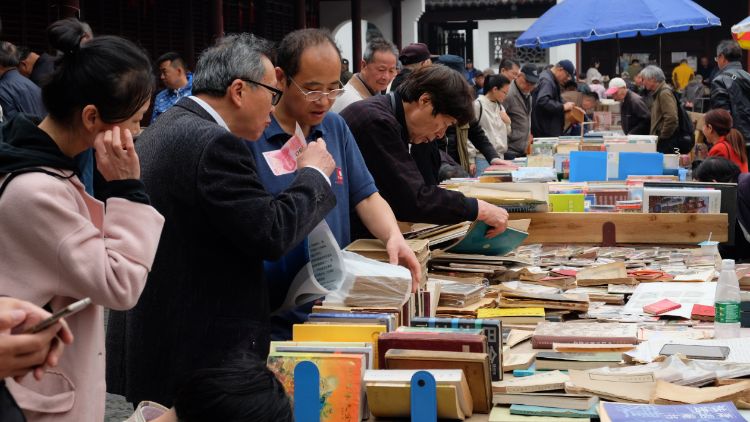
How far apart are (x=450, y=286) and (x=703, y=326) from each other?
856 mm

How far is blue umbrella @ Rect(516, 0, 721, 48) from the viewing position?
38.3 feet

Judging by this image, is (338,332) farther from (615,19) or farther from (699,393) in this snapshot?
(615,19)

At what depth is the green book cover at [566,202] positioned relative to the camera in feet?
17.8

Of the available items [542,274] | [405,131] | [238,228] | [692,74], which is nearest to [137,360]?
[238,228]

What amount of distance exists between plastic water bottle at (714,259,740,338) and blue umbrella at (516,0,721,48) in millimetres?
8754

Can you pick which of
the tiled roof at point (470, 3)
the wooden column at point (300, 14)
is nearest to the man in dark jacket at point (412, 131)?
the wooden column at point (300, 14)

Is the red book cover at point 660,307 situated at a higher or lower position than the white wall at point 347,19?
lower

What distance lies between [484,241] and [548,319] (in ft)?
2.66

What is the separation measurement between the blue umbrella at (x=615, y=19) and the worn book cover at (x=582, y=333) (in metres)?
8.80

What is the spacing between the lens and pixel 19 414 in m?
1.85

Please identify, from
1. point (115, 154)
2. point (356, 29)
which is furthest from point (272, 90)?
point (356, 29)

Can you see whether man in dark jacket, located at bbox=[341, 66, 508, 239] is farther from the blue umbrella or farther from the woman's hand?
the blue umbrella

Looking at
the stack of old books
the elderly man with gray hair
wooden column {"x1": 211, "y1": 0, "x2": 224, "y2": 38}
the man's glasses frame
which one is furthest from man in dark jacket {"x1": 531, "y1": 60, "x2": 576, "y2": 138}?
the man's glasses frame

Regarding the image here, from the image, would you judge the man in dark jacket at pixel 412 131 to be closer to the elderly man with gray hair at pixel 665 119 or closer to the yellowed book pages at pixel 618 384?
the yellowed book pages at pixel 618 384
